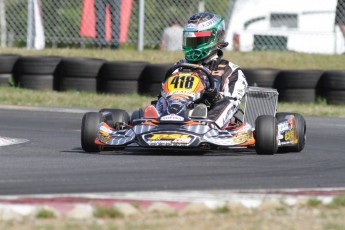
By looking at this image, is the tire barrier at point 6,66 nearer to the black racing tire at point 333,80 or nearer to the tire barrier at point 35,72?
the tire barrier at point 35,72

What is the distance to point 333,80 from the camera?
14516 millimetres

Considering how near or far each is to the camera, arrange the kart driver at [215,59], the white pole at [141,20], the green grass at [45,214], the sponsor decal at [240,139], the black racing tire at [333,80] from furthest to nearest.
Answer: the white pole at [141,20] < the black racing tire at [333,80] < the kart driver at [215,59] < the sponsor decal at [240,139] < the green grass at [45,214]

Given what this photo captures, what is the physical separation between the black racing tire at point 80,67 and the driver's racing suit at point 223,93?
5.78 meters

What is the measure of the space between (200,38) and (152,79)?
5557 mm

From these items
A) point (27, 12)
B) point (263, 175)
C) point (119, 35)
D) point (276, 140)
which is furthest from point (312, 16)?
point (263, 175)

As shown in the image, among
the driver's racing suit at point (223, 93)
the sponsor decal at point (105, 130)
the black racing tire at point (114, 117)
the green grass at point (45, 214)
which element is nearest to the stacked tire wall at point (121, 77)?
the driver's racing suit at point (223, 93)

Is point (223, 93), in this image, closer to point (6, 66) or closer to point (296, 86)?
point (296, 86)

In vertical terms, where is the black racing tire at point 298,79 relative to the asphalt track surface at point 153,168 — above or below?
above

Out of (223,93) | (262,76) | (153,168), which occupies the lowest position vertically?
(153,168)

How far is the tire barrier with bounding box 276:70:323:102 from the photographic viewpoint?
14.7 metres

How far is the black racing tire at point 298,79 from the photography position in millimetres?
14625

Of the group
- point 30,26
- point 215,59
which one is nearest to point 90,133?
point 215,59

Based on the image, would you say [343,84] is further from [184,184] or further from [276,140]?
[184,184]

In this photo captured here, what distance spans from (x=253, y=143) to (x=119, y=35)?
9.36 metres
